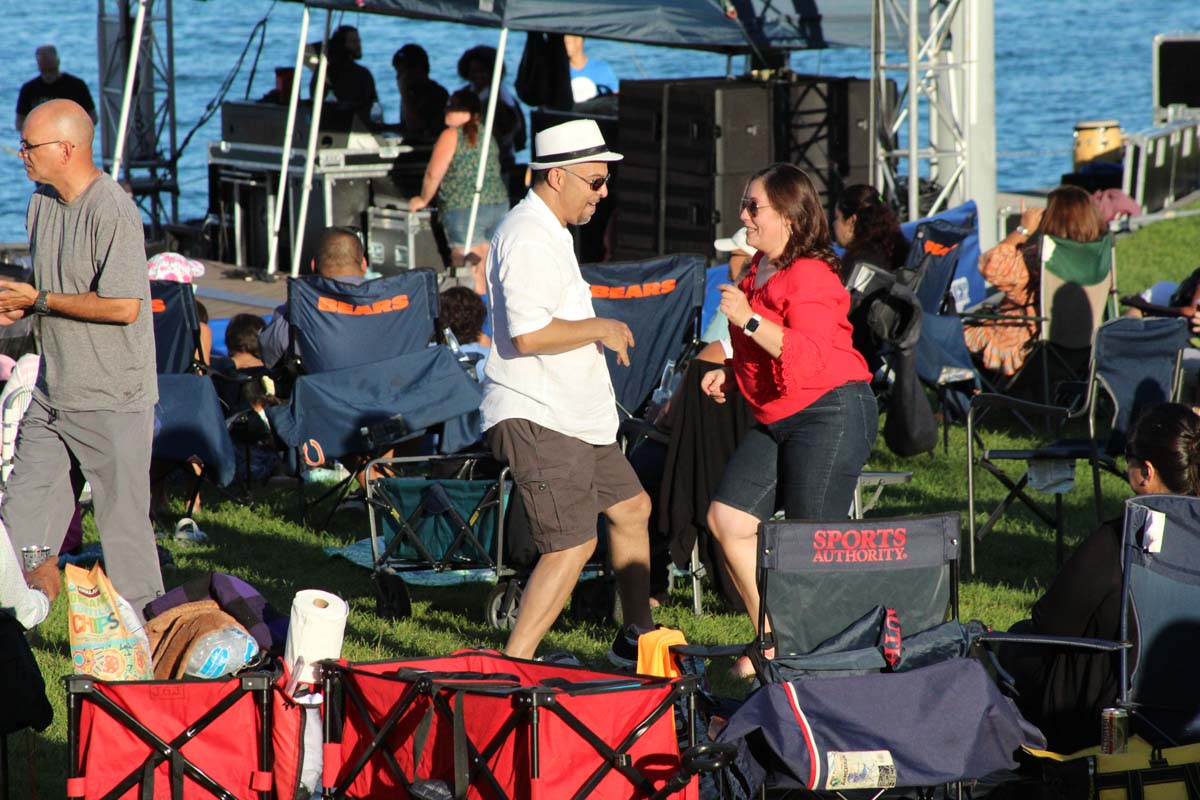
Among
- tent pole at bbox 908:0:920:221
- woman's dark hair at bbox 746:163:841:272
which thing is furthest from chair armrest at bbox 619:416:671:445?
tent pole at bbox 908:0:920:221

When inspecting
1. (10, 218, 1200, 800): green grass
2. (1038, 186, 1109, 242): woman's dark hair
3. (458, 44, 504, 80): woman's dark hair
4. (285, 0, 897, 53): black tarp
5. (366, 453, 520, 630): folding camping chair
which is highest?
(285, 0, 897, 53): black tarp

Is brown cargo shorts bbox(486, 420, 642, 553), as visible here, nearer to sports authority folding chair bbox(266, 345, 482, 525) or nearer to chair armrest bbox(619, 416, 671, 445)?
chair armrest bbox(619, 416, 671, 445)

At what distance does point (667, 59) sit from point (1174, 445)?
1287 inches

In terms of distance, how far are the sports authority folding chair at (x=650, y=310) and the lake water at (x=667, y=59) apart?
1392 centimetres

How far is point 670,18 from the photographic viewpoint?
9.86m

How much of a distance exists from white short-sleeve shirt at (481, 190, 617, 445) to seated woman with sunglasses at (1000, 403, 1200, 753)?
1.25m

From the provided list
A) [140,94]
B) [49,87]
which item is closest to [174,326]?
[49,87]

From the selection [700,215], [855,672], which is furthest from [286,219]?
[855,672]

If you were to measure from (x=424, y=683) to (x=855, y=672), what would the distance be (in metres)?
0.92

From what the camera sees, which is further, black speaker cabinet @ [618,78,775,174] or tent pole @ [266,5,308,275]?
black speaker cabinet @ [618,78,775,174]

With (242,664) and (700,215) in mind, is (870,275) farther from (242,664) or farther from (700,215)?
(700,215)

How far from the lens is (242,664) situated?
12.0ft

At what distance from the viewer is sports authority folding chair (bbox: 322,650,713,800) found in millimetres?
2988

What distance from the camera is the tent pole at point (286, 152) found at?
1012 centimetres
